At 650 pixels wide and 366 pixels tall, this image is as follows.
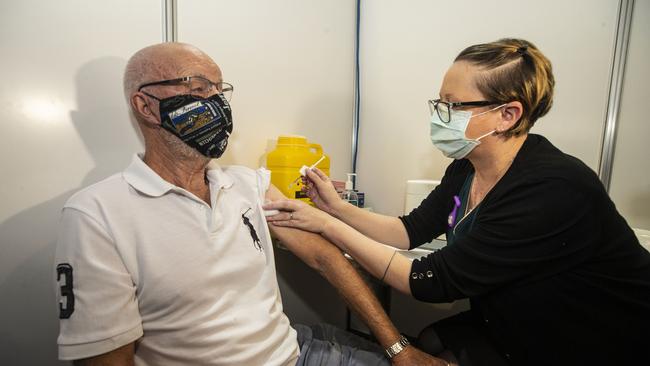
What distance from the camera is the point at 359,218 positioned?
1425 millimetres

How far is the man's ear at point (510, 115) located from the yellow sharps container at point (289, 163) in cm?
84

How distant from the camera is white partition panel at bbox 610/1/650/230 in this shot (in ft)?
4.81

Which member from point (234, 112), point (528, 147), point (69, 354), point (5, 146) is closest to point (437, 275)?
A: point (528, 147)

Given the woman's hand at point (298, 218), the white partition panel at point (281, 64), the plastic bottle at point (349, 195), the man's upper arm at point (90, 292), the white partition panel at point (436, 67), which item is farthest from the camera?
the plastic bottle at point (349, 195)

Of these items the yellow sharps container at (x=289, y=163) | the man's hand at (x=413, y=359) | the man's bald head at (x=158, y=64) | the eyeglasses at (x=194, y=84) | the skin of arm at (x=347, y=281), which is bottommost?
the man's hand at (x=413, y=359)

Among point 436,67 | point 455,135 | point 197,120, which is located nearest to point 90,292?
point 197,120

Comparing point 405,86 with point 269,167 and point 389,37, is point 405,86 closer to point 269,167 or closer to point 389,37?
point 389,37

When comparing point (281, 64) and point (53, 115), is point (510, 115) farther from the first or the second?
point (53, 115)

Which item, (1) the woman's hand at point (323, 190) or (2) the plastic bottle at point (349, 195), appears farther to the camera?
(2) the plastic bottle at point (349, 195)

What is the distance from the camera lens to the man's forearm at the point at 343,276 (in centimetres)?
106

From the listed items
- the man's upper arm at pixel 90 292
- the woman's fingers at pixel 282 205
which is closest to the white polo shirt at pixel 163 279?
the man's upper arm at pixel 90 292

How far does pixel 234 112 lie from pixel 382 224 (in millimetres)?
845

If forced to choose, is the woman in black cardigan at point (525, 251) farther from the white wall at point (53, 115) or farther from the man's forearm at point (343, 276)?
the white wall at point (53, 115)

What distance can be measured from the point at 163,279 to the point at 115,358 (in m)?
0.19
